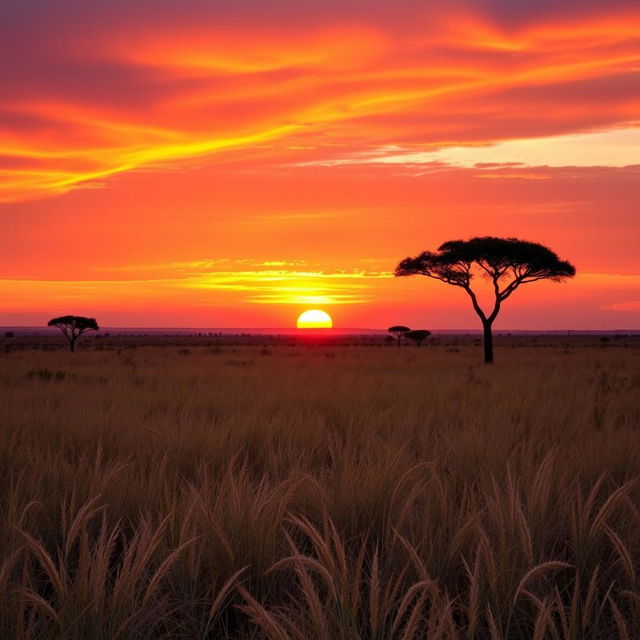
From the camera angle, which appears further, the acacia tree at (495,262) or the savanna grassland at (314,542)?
the acacia tree at (495,262)

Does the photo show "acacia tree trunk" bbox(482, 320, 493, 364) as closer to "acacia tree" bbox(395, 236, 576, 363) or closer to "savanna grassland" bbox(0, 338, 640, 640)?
"acacia tree" bbox(395, 236, 576, 363)

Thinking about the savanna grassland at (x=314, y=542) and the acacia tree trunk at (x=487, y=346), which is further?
the acacia tree trunk at (x=487, y=346)

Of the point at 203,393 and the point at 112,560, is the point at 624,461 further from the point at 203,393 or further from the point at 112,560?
the point at 203,393

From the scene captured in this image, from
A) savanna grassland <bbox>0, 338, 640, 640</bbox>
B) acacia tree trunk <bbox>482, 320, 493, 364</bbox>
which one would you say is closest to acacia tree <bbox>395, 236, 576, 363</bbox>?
acacia tree trunk <bbox>482, 320, 493, 364</bbox>

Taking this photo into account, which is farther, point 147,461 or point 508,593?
point 147,461

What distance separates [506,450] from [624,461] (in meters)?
0.92

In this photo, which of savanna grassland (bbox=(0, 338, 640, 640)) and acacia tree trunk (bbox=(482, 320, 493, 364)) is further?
acacia tree trunk (bbox=(482, 320, 493, 364))

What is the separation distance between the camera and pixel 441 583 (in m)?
2.92

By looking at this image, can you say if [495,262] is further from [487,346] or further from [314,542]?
[314,542]

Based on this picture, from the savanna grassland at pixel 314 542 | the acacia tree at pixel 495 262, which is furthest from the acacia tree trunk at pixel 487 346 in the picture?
the savanna grassland at pixel 314 542

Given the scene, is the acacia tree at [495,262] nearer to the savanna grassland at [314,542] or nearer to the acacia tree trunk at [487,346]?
the acacia tree trunk at [487,346]

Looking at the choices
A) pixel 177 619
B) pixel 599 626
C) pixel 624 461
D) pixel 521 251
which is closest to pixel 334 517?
pixel 177 619

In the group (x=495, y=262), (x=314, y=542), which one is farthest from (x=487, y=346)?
(x=314, y=542)

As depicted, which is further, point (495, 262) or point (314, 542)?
point (495, 262)
